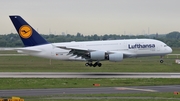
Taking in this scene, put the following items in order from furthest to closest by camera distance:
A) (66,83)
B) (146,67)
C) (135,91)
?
1. (146,67)
2. (66,83)
3. (135,91)

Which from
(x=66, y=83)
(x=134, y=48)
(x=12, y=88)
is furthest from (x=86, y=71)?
(x=12, y=88)

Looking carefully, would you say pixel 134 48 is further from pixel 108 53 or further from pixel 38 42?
pixel 38 42

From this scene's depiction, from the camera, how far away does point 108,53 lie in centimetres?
5603

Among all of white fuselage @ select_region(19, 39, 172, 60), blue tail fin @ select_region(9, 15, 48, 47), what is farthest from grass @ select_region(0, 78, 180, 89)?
white fuselage @ select_region(19, 39, 172, 60)

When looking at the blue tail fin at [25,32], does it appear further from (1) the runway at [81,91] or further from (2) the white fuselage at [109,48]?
(1) the runway at [81,91]

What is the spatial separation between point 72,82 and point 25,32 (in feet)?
56.8

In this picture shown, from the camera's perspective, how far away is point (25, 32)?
56.9 meters

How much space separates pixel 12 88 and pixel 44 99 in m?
9.00

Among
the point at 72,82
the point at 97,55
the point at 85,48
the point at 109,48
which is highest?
the point at 85,48

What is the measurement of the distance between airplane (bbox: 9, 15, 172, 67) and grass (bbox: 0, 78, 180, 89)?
446 inches

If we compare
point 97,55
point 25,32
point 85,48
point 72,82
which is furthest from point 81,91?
point 25,32

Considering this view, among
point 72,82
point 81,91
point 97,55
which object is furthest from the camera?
point 97,55

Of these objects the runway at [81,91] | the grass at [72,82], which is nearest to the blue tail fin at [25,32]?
the grass at [72,82]

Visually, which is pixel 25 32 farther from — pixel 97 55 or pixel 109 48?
pixel 109 48
